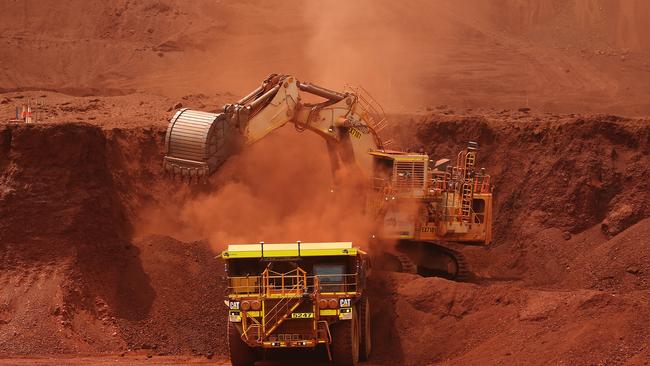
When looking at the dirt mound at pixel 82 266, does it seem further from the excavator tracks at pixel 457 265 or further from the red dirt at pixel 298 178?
the excavator tracks at pixel 457 265

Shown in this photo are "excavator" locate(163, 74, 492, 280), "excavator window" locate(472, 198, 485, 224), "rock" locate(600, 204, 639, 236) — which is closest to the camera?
"excavator" locate(163, 74, 492, 280)

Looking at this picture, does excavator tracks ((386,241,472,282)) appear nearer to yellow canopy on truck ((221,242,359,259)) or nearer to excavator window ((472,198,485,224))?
excavator window ((472,198,485,224))

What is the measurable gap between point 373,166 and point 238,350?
868 cm

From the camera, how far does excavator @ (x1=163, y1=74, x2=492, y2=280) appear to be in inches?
989

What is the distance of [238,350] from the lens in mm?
22469

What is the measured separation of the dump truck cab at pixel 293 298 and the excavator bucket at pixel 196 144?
2.93m

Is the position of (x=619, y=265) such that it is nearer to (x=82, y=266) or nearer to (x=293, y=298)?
(x=293, y=298)

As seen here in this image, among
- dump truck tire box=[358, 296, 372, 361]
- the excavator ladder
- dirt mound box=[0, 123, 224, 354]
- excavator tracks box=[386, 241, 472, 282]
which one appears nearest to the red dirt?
dirt mound box=[0, 123, 224, 354]

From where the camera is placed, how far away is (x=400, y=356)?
24781mm

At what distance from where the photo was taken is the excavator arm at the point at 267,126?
2495cm

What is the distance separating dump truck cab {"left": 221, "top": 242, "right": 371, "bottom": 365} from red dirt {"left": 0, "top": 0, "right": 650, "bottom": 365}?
268 cm

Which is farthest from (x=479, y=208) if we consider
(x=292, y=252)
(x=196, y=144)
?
(x=292, y=252)

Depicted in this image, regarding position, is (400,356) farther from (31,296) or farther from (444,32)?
(444,32)

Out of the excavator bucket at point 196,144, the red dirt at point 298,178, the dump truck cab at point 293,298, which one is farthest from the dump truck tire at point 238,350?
the excavator bucket at point 196,144
